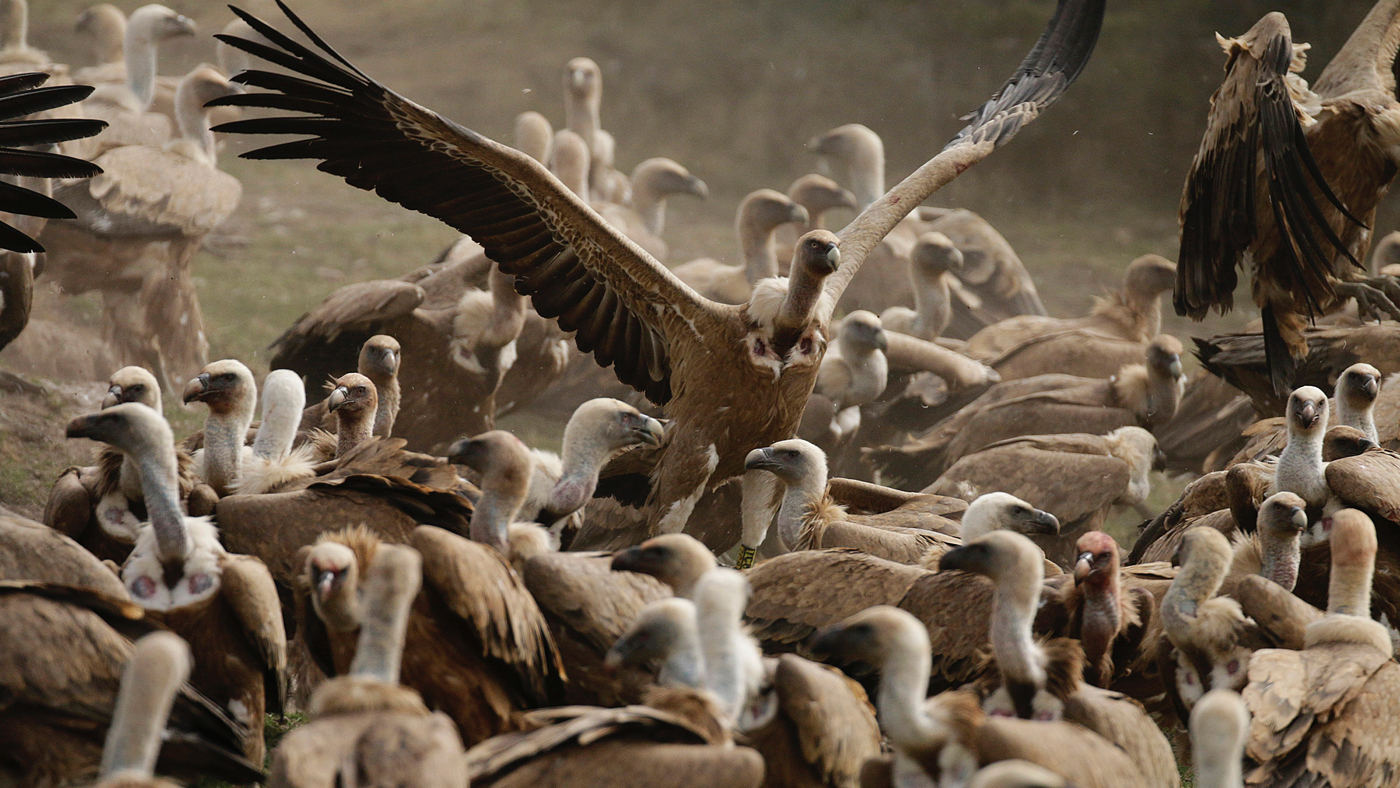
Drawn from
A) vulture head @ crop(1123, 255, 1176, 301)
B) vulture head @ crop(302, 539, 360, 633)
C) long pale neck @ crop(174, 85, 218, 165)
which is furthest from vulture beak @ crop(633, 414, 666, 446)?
long pale neck @ crop(174, 85, 218, 165)

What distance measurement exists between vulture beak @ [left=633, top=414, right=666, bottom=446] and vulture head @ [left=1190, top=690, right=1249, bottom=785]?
231 cm

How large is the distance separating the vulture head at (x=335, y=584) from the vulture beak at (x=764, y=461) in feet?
7.06

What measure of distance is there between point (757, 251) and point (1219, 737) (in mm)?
7320

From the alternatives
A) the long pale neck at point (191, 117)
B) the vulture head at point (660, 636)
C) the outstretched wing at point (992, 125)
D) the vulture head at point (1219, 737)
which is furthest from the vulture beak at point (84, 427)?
the long pale neck at point (191, 117)

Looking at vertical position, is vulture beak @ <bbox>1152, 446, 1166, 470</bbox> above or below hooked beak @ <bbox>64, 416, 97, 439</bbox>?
above

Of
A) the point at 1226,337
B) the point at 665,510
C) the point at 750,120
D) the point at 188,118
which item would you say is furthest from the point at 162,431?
the point at 750,120

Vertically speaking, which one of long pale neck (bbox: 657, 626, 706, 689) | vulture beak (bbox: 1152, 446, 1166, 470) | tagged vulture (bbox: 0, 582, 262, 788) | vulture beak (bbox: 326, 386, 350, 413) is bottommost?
tagged vulture (bbox: 0, 582, 262, 788)

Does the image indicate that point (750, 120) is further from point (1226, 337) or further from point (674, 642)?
point (674, 642)

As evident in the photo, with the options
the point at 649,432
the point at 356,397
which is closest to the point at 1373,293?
the point at 649,432

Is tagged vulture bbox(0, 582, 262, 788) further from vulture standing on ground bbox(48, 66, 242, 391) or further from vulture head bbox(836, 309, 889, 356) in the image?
vulture standing on ground bbox(48, 66, 242, 391)

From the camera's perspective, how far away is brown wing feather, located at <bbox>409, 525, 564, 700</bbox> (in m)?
3.61

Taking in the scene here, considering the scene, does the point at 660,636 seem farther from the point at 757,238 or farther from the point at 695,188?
the point at 695,188

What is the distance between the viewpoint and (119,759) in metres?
2.89

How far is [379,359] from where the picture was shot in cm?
626
